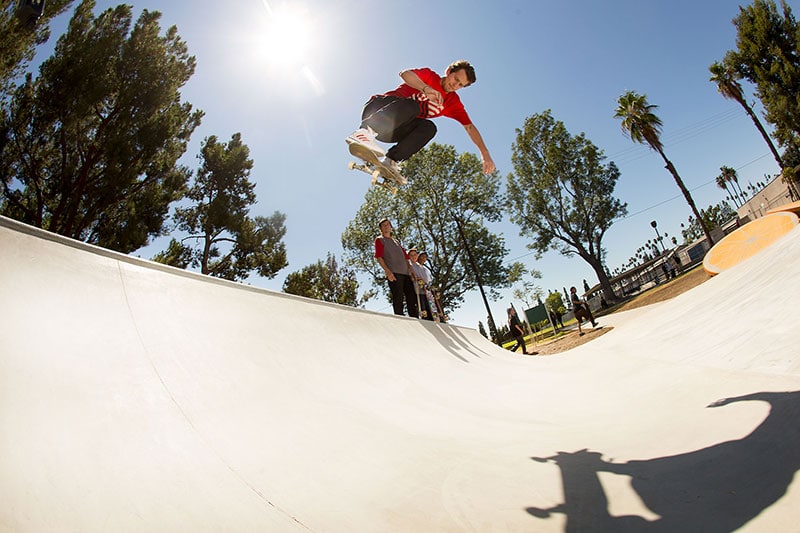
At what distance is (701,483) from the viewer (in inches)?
45.2

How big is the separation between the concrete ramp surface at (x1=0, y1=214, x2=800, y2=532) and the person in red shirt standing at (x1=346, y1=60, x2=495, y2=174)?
256cm

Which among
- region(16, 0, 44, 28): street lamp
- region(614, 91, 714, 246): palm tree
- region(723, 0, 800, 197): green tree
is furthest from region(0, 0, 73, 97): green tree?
region(723, 0, 800, 197): green tree

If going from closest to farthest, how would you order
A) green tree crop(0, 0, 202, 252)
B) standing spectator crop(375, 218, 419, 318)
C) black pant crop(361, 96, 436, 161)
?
black pant crop(361, 96, 436, 161) → standing spectator crop(375, 218, 419, 318) → green tree crop(0, 0, 202, 252)

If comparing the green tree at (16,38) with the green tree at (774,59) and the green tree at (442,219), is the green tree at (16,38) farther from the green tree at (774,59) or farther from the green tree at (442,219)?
the green tree at (774,59)

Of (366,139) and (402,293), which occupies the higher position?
(366,139)

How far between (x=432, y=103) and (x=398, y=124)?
454 millimetres

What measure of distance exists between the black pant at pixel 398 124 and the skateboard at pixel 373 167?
8.7 inches

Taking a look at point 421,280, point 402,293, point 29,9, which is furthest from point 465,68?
point 29,9

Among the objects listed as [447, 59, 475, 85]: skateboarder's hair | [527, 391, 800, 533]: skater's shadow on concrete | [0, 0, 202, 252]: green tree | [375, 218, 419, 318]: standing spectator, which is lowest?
[527, 391, 800, 533]: skater's shadow on concrete

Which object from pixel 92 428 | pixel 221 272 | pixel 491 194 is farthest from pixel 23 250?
pixel 491 194

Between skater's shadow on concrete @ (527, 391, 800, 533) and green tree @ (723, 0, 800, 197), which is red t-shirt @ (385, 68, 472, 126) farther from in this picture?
green tree @ (723, 0, 800, 197)

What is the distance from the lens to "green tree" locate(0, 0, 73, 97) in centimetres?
918

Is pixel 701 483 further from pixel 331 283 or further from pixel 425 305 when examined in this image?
pixel 331 283

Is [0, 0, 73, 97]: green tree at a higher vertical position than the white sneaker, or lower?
higher
